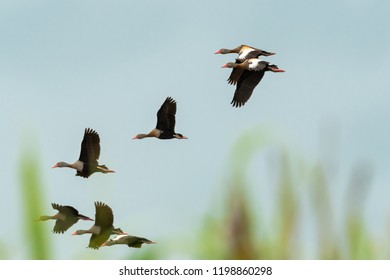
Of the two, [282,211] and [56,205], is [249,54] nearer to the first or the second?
[56,205]

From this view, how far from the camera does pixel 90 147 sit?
26.7 feet

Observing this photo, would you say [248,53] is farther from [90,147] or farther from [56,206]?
[56,206]

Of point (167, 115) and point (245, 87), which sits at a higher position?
point (245, 87)

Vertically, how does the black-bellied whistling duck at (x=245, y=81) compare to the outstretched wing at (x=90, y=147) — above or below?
above

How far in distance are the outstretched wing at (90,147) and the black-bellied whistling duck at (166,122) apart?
0.76 m

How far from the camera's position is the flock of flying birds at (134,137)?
7.20 m

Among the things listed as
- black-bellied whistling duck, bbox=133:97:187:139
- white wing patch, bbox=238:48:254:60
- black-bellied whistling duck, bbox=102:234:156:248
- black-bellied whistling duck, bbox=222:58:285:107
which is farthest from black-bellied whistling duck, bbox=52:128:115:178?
white wing patch, bbox=238:48:254:60

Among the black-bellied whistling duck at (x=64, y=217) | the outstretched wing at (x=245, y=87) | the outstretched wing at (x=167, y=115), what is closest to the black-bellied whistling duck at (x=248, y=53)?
the outstretched wing at (x=245, y=87)

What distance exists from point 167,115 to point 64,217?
180 centimetres

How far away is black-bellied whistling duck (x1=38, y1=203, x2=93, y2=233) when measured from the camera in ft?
26.0

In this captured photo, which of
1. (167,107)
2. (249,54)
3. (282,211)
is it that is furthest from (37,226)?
(249,54)

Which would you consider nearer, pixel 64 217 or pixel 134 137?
pixel 64 217

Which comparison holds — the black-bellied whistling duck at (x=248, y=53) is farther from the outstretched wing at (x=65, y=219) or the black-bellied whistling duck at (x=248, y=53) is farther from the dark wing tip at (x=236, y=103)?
the outstretched wing at (x=65, y=219)

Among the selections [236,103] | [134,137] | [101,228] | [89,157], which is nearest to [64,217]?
[89,157]
